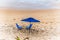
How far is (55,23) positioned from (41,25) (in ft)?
0.54

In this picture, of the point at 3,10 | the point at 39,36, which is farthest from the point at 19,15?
the point at 39,36

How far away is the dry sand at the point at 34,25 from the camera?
1544 mm

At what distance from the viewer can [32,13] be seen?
1.58 metres

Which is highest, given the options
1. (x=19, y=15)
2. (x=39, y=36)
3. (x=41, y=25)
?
(x=19, y=15)

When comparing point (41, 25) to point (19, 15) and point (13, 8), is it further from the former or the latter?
point (13, 8)

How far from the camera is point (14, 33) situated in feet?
5.12

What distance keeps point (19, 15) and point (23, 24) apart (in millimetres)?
118

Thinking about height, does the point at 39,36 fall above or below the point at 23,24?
below

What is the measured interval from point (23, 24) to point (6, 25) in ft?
0.67

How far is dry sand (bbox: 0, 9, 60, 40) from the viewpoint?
1.54 m

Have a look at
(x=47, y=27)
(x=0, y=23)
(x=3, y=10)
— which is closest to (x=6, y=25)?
(x=0, y=23)

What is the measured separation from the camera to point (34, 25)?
157cm

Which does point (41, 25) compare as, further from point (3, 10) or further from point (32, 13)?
point (3, 10)

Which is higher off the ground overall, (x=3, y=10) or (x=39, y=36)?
(x=3, y=10)
